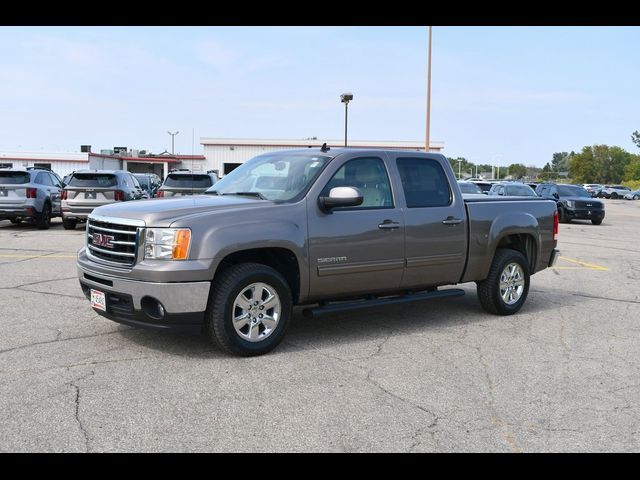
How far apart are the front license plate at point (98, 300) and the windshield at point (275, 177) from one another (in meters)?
1.59

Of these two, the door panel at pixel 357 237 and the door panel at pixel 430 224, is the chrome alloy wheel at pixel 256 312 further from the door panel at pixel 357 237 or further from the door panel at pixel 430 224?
the door panel at pixel 430 224

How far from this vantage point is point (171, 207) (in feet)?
18.0

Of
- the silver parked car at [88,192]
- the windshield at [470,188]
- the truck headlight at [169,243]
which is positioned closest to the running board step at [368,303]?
the truck headlight at [169,243]

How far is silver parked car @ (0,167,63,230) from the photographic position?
1725 cm

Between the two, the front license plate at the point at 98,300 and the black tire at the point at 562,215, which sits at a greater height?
the black tire at the point at 562,215

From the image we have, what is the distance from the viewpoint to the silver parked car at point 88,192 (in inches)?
672

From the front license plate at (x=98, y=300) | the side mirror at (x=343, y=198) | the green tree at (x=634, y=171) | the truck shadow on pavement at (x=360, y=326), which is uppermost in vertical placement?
the green tree at (x=634, y=171)

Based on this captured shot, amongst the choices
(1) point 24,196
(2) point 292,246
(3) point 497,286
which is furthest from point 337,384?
(1) point 24,196

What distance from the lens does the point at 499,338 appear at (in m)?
6.53

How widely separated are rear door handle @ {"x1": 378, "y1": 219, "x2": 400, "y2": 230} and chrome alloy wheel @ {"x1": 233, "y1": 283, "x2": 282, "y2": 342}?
135 cm

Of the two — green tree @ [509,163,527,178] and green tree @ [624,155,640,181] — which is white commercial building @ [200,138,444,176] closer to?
green tree @ [624,155,640,181]

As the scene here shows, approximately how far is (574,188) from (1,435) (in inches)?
1063

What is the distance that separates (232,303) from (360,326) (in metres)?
1.95

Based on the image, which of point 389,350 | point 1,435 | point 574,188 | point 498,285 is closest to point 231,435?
point 1,435
